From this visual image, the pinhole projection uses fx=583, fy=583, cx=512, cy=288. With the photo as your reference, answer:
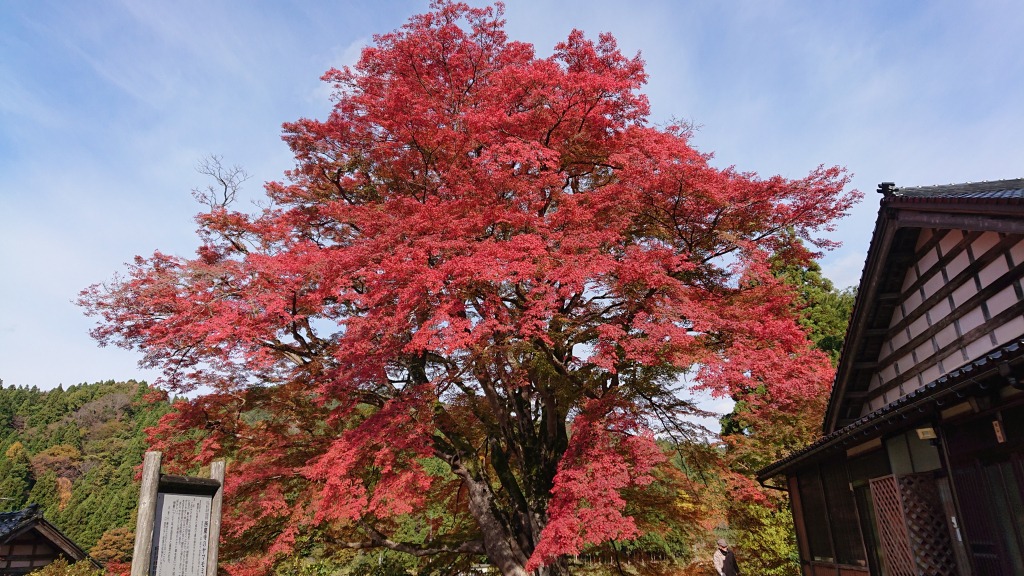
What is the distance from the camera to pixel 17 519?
15492 mm

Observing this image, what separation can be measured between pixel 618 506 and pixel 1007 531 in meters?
4.88

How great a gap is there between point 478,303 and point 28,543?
582 inches

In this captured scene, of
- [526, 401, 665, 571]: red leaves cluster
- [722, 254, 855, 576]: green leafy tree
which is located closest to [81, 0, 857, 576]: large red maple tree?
[526, 401, 665, 571]: red leaves cluster

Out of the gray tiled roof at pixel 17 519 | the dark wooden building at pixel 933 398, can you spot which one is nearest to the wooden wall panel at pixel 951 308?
the dark wooden building at pixel 933 398

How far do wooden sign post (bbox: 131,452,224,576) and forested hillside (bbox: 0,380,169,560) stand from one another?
4063 cm

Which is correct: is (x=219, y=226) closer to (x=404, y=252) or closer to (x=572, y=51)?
(x=404, y=252)

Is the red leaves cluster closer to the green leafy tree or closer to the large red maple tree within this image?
the large red maple tree

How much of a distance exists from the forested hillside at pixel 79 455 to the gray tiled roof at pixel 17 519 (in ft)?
85.7

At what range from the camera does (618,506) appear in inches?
359

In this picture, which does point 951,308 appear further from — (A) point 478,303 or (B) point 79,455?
(B) point 79,455

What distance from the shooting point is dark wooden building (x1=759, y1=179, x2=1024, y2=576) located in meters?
5.35

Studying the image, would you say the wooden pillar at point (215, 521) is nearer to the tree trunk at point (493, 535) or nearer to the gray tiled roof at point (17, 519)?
the tree trunk at point (493, 535)

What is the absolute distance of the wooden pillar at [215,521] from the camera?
578 cm

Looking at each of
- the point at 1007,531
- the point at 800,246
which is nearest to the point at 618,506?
the point at 1007,531
